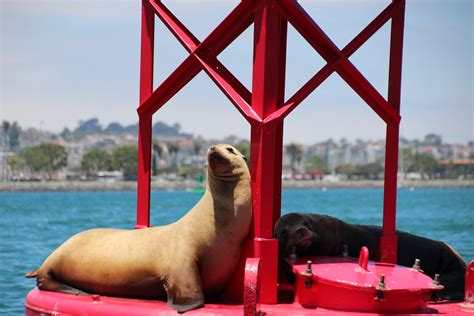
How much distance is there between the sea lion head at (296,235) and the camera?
793 centimetres

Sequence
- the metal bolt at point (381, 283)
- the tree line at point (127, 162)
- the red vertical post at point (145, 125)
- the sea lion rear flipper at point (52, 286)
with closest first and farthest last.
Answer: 1. the metal bolt at point (381, 283)
2. the sea lion rear flipper at point (52, 286)
3. the red vertical post at point (145, 125)
4. the tree line at point (127, 162)

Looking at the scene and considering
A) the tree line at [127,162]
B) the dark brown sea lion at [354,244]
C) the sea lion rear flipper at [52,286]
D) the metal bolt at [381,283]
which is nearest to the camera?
the metal bolt at [381,283]

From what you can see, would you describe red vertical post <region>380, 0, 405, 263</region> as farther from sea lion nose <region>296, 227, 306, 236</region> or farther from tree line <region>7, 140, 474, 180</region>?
tree line <region>7, 140, 474, 180</region>

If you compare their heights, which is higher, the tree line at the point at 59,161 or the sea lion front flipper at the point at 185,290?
the sea lion front flipper at the point at 185,290

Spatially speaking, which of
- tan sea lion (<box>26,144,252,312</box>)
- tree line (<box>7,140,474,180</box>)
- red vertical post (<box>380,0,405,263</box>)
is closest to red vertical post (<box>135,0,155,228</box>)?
tan sea lion (<box>26,144,252,312</box>)

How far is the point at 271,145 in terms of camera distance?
24.4ft

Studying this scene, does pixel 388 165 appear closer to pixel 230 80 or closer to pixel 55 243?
pixel 230 80

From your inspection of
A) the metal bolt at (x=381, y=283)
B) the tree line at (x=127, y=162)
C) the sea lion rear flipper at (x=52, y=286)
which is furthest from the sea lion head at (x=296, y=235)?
the tree line at (x=127, y=162)

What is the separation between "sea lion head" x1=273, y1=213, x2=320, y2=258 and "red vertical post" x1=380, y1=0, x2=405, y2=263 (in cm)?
57

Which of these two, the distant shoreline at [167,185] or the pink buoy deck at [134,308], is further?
the distant shoreline at [167,185]

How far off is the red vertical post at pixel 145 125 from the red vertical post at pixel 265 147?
132cm

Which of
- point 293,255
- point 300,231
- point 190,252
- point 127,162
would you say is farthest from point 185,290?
point 127,162

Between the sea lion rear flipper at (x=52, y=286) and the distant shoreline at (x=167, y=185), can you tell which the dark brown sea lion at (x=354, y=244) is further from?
the distant shoreline at (x=167, y=185)

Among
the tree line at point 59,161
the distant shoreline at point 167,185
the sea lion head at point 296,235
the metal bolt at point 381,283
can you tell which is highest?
the sea lion head at point 296,235
